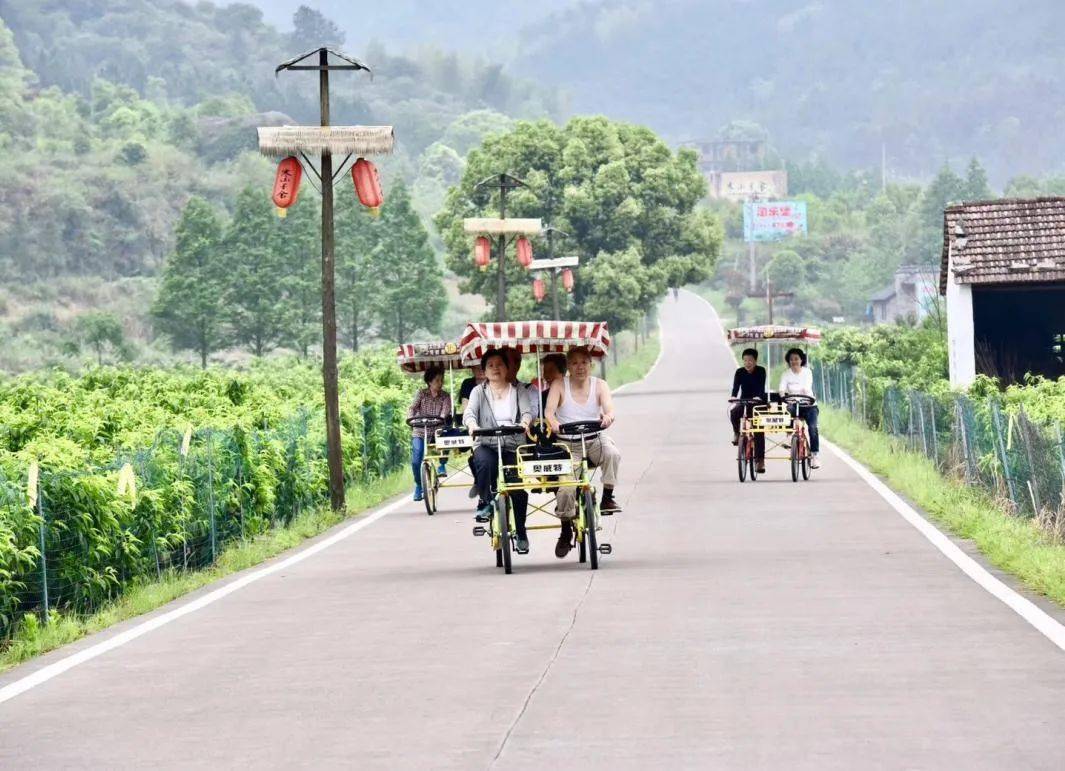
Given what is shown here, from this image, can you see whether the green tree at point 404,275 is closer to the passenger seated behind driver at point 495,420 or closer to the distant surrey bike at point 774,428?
the distant surrey bike at point 774,428

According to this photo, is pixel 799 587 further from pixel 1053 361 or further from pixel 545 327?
pixel 1053 361

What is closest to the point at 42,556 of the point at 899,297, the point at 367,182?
the point at 367,182

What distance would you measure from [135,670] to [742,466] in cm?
1760

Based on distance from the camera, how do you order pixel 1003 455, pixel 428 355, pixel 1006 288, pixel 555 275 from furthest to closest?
pixel 555 275 → pixel 1006 288 → pixel 428 355 → pixel 1003 455

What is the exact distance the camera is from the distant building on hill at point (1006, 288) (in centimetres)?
4641

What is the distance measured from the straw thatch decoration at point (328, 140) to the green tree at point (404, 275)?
3260 inches

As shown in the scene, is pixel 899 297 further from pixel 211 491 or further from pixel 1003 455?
A: pixel 211 491

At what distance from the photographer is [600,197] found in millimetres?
88875

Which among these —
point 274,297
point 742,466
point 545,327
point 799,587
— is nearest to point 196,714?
point 799,587

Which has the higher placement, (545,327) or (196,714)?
(545,327)

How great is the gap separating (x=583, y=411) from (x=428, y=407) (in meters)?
8.62

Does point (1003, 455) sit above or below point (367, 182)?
below

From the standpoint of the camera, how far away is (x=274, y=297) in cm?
10631

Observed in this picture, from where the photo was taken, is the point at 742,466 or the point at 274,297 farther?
the point at 274,297
